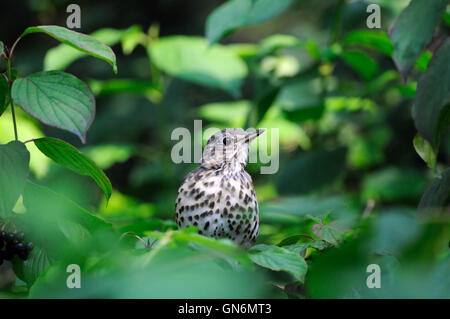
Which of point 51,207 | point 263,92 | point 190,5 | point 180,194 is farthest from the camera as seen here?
point 190,5

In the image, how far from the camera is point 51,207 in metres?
0.91

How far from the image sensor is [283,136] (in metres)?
2.67

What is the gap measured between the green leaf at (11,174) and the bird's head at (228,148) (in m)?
0.66

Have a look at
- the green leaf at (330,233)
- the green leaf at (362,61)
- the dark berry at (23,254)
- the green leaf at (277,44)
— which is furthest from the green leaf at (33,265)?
the green leaf at (362,61)

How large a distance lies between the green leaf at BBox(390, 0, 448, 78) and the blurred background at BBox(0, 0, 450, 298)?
0.22 meters

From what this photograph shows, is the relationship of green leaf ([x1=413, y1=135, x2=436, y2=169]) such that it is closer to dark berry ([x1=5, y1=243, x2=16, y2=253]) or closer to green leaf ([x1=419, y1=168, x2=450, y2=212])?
green leaf ([x1=419, y1=168, x2=450, y2=212])

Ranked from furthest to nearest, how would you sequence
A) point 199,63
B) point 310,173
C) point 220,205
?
1. point 310,173
2. point 199,63
3. point 220,205

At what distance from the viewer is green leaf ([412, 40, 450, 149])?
80 centimetres

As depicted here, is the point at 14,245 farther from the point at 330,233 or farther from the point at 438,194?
the point at 438,194

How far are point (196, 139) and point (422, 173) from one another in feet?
3.88

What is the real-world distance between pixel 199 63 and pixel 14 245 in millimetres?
1562

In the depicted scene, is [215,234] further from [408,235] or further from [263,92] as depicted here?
[263,92]

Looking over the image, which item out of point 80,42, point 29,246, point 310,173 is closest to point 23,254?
point 29,246
